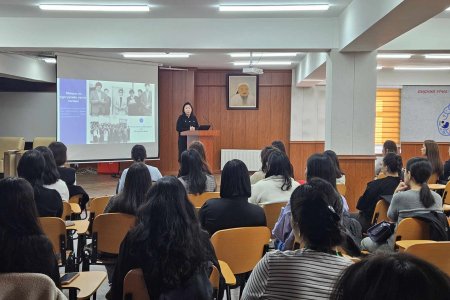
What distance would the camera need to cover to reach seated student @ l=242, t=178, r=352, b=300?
5.22ft

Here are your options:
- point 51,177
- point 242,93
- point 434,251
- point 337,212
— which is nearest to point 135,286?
point 337,212

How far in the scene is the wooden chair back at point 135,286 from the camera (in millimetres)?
1876

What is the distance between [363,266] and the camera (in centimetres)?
71

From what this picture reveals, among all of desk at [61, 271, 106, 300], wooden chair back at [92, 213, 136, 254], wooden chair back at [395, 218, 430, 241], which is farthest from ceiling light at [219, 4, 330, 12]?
desk at [61, 271, 106, 300]

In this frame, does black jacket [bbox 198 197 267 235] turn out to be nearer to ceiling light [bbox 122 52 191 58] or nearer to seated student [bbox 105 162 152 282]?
seated student [bbox 105 162 152 282]

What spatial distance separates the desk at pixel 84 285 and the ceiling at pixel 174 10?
421 cm

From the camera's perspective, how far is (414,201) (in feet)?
11.1

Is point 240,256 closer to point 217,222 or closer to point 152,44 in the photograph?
point 217,222

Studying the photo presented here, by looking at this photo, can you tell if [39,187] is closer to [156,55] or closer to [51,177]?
[51,177]

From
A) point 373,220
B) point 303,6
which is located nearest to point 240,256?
point 373,220

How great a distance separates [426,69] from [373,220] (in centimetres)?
870

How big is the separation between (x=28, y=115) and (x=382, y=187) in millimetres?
10341

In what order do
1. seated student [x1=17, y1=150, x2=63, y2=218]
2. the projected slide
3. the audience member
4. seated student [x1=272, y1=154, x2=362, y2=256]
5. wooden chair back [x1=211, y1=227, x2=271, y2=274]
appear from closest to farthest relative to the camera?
seated student [x1=272, y1=154, x2=362, y2=256]
wooden chair back [x1=211, y1=227, x2=271, y2=274]
seated student [x1=17, y1=150, x2=63, y2=218]
the audience member
the projected slide

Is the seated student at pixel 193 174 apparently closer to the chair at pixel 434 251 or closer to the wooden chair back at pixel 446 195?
the chair at pixel 434 251
